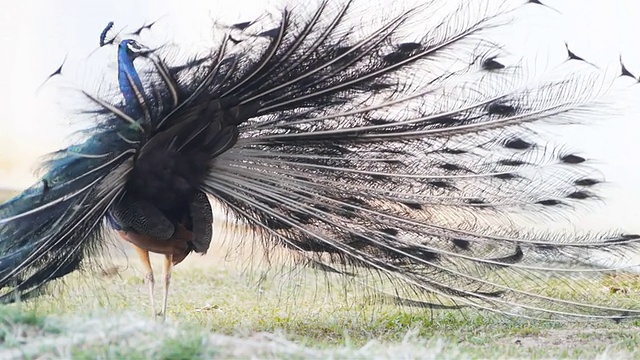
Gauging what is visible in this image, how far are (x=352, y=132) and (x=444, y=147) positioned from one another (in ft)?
1.75

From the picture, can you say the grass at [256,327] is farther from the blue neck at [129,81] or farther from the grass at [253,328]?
the blue neck at [129,81]

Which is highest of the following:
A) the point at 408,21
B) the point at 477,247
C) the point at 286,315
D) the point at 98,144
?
the point at 408,21

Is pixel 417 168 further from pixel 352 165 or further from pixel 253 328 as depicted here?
pixel 253 328

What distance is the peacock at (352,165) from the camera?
428cm

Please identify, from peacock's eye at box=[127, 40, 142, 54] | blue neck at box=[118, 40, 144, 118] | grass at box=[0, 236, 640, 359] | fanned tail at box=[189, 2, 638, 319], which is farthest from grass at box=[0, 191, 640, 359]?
peacock's eye at box=[127, 40, 142, 54]

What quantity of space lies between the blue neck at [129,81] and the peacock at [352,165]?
12 mm

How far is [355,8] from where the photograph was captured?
4473 mm

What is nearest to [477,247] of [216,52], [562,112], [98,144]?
[562,112]

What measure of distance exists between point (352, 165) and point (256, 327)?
3.56 ft

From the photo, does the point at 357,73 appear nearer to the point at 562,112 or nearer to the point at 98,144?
the point at 562,112

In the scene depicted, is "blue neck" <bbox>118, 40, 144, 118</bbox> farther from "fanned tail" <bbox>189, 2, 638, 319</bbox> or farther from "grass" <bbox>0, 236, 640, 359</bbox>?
"grass" <bbox>0, 236, 640, 359</bbox>

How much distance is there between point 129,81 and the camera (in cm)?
432

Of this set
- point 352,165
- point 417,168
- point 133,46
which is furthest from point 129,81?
point 417,168

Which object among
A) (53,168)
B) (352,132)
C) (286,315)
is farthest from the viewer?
(286,315)
